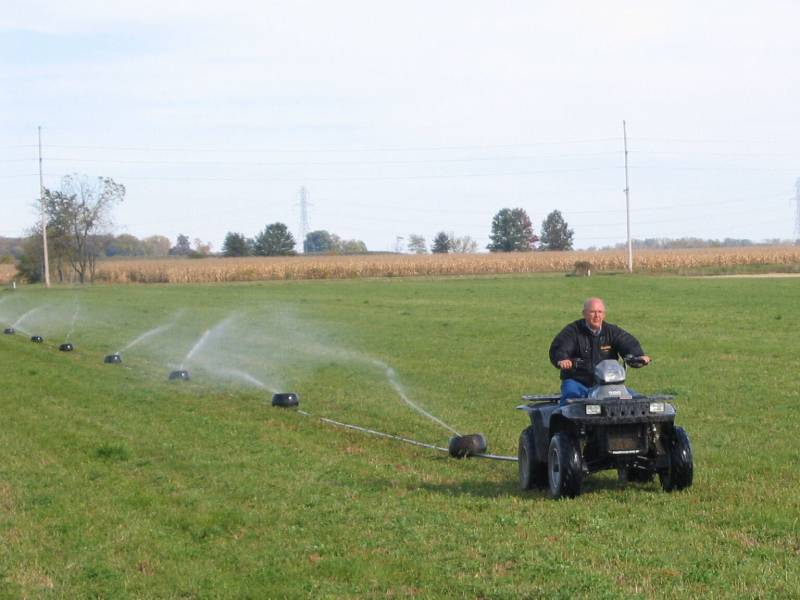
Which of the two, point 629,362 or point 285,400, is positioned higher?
point 629,362

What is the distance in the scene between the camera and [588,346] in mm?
10594

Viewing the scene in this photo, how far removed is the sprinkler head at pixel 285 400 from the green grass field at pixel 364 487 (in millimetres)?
214

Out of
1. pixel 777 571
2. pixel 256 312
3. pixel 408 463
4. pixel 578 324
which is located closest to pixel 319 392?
pixel 408 463

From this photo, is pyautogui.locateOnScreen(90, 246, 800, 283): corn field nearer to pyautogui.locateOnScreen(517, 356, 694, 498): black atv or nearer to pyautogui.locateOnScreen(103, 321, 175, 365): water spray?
pyautogui.locateOnScreen(103, 321, 175, 365): water spray

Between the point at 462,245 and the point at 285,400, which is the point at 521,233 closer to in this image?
the point at 462,245

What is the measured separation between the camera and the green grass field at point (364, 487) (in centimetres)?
757

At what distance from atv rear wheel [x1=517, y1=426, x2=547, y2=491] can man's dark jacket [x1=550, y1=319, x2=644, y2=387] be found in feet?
2.43

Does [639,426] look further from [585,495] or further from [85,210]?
[85,210]

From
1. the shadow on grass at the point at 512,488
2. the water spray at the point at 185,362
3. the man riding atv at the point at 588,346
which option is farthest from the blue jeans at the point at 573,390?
the water spray at the point at 185,362

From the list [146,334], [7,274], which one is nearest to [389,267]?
[7,274]

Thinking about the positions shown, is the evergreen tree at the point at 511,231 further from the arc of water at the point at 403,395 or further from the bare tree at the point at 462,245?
the arc of water at the point at 403,395

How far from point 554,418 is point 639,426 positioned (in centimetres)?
78

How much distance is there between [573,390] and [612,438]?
879 mm

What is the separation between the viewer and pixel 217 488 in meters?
10.8
